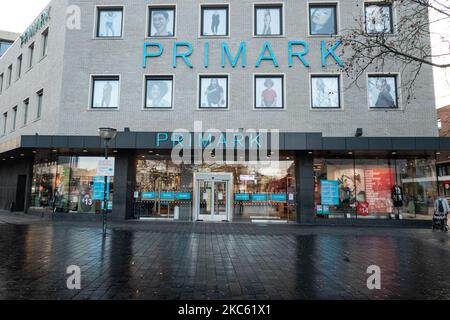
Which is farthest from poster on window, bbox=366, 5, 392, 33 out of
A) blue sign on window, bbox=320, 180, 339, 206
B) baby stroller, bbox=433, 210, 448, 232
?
baby stroller, bbox=433, 210, 448, 232

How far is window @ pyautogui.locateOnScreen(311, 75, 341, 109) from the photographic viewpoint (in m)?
16.6

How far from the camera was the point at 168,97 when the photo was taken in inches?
672

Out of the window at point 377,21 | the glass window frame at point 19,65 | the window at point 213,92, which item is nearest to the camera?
the window at point 377,21

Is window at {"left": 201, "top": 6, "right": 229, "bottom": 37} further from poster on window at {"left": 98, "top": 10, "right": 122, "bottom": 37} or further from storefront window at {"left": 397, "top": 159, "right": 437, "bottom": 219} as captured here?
storefront window at {"left": 397, "top": 159, "right": 437, "bottom": 219}

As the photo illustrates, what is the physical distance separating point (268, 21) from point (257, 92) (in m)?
4.18

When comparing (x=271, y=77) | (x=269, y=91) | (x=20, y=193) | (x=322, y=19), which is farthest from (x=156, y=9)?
(x=20, y=193)

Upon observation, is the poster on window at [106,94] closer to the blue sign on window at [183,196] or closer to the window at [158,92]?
the window at [158,92]

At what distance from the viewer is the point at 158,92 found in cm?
1714

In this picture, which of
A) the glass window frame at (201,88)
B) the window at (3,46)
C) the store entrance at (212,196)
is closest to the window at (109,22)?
the glass window frame at (201,88)

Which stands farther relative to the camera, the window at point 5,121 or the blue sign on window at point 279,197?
the window at point 5,121

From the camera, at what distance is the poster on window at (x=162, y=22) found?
17609 millimetres

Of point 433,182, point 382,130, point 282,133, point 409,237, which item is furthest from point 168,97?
point 433,182

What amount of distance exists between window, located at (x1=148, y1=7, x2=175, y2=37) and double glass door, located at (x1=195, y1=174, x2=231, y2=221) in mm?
8311

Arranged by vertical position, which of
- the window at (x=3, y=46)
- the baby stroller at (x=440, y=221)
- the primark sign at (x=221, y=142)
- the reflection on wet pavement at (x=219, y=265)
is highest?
the window at (x=3, y=46)
